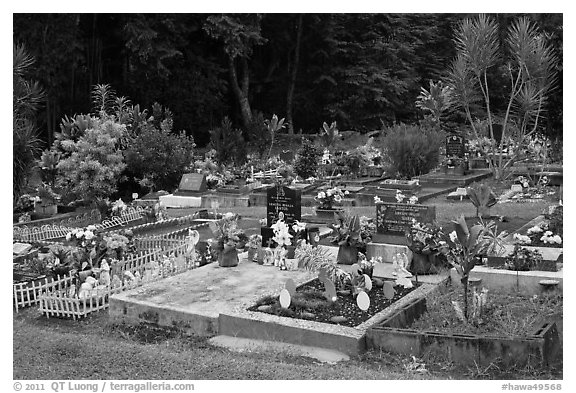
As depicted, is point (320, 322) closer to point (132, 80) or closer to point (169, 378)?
point (169, 378)

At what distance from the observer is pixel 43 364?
7.89 m

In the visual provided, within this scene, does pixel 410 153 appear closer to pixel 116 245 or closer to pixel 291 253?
pixel 291 253

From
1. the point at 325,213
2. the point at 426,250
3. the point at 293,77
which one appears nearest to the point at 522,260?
the point at 426,250

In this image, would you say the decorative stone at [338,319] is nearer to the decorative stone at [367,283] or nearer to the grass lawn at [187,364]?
the grass lawn at [187,364]

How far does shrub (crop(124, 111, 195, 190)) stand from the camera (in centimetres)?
2398

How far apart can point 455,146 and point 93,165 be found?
42.4ft

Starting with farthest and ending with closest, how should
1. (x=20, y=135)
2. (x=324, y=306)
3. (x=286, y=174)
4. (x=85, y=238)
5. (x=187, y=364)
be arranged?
(x=286, y=174) → (x=20, y=135) → (x=85, y=238) → (x=324, y=306) → (x=187, y=364)

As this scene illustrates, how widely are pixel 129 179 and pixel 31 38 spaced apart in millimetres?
13832

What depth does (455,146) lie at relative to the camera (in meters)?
26.4

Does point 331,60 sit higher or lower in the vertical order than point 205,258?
higher

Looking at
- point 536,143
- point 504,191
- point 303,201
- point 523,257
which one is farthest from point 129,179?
point 523,257

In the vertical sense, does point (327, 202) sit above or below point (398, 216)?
below

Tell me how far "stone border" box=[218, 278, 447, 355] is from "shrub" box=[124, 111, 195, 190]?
1531 cm

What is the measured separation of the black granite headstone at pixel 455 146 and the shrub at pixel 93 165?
11.6 m
